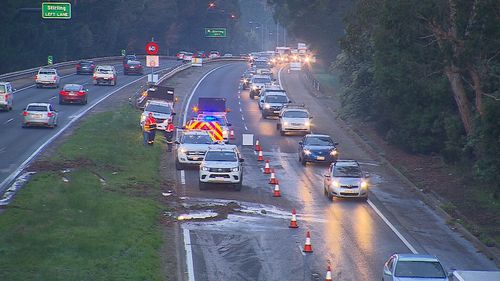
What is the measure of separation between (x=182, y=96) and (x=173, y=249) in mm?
49045

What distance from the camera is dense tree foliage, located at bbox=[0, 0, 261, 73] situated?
111688mm

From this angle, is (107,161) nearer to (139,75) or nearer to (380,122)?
(380,122)

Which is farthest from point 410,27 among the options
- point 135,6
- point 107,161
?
point 135,6

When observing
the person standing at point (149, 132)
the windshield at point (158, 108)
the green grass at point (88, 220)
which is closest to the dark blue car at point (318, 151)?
the green grass at point (88, 220)

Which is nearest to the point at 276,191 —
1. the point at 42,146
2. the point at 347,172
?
the point at 347,172

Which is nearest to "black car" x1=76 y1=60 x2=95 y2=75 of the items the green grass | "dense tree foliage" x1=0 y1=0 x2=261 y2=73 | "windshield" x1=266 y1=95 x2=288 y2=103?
"dense tree foliage" x1=0 y1=0 x2=261 y2=73

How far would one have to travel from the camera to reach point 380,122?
57.5 m

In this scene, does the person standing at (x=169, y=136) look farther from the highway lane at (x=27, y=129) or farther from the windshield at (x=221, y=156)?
the windshield at (x=221, y=156)

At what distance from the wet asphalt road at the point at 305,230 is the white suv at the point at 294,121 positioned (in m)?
7.65

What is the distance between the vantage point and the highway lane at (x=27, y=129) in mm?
40656

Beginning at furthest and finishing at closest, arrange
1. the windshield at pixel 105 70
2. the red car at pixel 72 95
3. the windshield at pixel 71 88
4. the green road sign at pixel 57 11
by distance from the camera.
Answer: the windshield at pixel 105 70 → the green road sign at pixel 57 11 → the windshield at pixel 71 88 → the red car at pixel 72 95

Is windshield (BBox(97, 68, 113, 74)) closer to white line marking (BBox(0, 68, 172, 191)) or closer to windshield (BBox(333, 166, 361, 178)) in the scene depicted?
white line marking (BBox(0, 68, 172, 191))

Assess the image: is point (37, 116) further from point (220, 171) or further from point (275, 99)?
point (275, 99)

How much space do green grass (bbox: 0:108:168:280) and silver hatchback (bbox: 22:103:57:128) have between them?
6.83m
